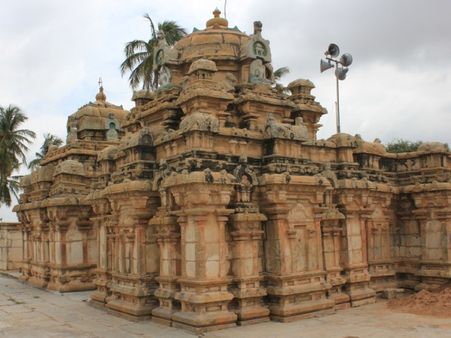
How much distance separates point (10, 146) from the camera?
39.5 meters

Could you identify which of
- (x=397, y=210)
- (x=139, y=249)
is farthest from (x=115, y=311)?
(x=397, y=210)

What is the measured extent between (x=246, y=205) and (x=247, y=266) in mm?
1210

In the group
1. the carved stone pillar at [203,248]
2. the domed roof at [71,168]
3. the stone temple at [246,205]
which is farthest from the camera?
the domed roof at [71,168]

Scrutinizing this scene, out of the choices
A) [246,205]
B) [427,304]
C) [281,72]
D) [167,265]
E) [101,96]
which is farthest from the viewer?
[281,72]

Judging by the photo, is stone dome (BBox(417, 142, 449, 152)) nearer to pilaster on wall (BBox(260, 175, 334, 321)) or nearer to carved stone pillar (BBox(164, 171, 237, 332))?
pilaster on wall (BBox(260, 175, 334, 321))

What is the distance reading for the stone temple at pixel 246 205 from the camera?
9891 mm

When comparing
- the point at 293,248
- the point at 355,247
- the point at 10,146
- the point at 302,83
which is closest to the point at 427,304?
the point at 355,247

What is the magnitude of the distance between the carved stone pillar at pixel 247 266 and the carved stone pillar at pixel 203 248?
10.8 inches

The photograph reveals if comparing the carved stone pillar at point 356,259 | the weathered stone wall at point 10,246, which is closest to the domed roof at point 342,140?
the carved stone pillar at point 356,259

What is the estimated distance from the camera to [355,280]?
40.0ft

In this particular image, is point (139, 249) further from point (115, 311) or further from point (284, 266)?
point (284, 266)

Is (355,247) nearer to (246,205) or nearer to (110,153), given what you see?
(246,205)

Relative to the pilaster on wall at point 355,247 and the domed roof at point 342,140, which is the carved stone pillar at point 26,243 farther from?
the pilaster on wall at point 355,247

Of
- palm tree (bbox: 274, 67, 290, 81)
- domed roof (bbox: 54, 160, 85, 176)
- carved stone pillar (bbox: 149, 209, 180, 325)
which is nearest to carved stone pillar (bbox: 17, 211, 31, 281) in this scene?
domed roof (bbox: 54, 160, 85, 176)
